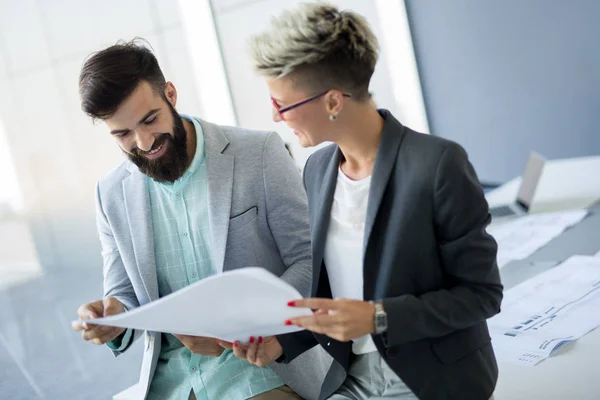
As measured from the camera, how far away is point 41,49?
285 cm

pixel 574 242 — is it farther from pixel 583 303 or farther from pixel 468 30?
pixel 468 30

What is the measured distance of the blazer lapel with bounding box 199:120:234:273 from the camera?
5.70 feet

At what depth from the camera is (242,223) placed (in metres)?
1.76

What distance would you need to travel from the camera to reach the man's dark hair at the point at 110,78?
1697mm

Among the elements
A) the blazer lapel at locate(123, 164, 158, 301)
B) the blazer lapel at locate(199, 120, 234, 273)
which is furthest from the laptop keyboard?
the blazer lapel at locate(123, 164, 158, 301)

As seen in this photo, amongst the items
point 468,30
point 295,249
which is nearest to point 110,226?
point 295,249

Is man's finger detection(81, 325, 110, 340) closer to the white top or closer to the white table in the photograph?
the white top

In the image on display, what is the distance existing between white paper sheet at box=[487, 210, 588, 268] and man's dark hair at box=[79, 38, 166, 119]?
150 cm

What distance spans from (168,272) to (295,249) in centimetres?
34

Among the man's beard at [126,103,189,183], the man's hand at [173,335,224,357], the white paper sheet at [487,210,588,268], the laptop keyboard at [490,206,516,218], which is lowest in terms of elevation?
the laptop keyboard at [490,206,516,218]

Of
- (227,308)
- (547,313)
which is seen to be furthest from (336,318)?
(547,313)

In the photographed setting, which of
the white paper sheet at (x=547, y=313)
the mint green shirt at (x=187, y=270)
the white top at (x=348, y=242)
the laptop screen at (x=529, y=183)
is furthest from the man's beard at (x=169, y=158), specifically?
the laptop screen at (x=529, y=183)

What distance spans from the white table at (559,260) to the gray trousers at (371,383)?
0.37 metres

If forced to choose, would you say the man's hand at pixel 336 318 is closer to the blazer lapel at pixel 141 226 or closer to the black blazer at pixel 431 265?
the black blazer at pixel 431 265
